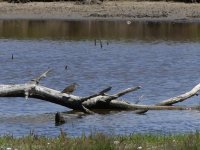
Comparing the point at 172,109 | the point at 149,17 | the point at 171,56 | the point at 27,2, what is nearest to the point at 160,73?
the point at 171,56

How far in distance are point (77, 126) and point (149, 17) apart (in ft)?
102

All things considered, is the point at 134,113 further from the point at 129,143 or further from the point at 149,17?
the point at 149,17

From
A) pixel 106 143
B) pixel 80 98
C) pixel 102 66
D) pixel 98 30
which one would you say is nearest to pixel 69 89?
pixel 80 98

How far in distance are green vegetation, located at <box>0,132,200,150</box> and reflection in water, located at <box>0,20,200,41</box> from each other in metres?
28.6

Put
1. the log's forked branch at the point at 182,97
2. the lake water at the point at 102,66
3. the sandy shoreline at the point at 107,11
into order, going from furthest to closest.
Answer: the sandy shoreline at the point at 107,11 < the log's forked branch at the point at 182,97 < the lake water at the point at 102,66

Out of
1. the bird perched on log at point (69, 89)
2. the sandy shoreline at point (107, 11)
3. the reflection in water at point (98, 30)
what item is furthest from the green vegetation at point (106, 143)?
the sandy shoreline at point (107, 11)

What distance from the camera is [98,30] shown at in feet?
142

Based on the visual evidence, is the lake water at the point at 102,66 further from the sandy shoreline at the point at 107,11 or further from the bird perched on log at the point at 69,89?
the bird perched on log at the point at 69,89

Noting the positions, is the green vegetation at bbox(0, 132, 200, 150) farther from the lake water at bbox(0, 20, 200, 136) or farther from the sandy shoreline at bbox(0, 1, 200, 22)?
the sandy shoreline at bbox(0, 1, 200, 22)

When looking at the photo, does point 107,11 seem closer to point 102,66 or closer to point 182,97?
point 102,66

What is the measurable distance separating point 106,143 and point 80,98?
6.94 meters

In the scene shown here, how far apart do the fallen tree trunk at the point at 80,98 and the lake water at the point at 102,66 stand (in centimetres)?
26

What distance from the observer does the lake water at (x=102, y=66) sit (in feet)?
54.4

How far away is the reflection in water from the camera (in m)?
41.1
